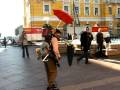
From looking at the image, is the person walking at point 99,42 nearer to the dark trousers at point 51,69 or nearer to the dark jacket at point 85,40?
the dark jacket at point 85,40

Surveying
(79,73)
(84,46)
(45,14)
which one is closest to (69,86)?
(79,73)

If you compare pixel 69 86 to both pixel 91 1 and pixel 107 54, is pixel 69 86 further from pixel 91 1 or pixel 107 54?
pixel 91 1

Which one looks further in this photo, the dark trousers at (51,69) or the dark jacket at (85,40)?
the dark jacket at (85,40)

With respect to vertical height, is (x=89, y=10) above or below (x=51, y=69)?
above

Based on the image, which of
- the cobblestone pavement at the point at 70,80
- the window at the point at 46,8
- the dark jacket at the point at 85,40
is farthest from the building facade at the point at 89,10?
the cobblestone pavement at the point at 70,80

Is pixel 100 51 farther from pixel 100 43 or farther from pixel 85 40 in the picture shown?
pixel 85 40

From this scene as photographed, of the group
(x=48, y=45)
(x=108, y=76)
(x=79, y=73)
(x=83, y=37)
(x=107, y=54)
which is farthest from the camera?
(x=107, y=54)

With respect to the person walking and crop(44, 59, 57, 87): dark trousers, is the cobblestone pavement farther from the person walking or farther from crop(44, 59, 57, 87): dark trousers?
the person walking

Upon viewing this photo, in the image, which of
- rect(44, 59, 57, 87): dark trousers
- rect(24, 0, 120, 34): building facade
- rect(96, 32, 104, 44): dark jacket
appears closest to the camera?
rect(44, 59, 57, 87): dark trousers

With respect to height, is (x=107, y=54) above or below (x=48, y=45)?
below

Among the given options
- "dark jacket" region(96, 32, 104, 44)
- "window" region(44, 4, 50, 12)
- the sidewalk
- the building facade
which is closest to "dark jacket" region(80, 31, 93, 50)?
"dark jacket" region(96, 32, 104, 44)

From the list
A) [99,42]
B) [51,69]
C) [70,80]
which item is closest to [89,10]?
[99,42]

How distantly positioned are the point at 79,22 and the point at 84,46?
60774 mm

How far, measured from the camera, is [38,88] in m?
10.4
